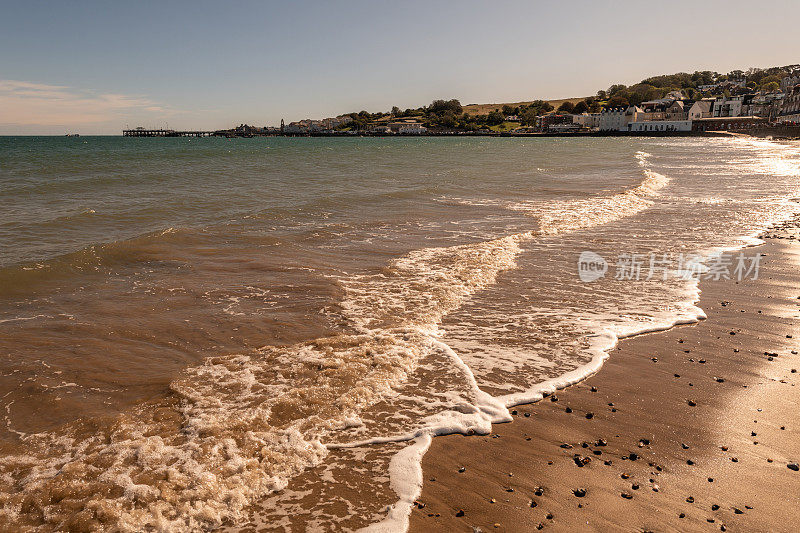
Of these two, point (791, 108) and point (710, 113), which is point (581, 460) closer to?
point (791, 108)

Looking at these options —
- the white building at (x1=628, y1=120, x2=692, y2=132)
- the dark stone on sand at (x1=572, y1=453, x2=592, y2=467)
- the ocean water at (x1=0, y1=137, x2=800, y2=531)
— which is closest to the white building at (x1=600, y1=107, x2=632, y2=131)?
the white building at (x1=628, y1=120, x2=692, y2=132)

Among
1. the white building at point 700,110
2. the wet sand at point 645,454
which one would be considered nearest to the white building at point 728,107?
the white building at point 700,110

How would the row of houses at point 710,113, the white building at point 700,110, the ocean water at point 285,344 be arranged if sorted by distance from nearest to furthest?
1. the ocean water at point 285,344
2. the row of houses at point 710,113
3. the white building at point 700,110

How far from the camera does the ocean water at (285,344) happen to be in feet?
15.7

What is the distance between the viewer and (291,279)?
11.9 m

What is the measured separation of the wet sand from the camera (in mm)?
4316

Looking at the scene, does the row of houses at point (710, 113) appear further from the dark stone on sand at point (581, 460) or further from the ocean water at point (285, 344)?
the dark stone on sand at point (581, 460)

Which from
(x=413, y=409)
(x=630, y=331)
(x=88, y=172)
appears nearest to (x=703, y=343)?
(x=630, y=331)

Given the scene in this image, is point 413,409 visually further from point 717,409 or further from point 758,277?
point 758,277

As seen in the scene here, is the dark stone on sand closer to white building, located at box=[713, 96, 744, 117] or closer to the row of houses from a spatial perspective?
the row of houses

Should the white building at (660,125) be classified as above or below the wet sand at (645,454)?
above

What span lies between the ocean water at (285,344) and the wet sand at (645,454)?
42cm

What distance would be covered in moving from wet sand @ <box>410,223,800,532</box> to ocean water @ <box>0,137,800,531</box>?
423 millimetres

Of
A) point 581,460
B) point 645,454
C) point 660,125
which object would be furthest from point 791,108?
point 581,460
